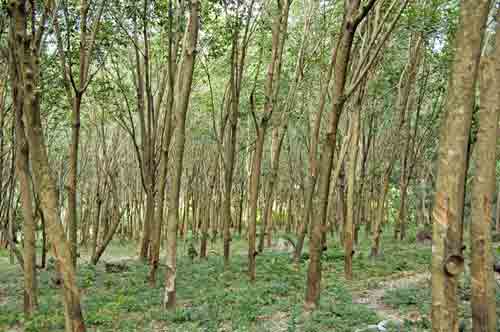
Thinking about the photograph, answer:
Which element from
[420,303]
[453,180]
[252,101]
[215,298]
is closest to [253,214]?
[215,298]

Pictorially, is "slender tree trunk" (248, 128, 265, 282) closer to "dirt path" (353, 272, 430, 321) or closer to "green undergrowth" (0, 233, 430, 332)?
"green undergrowth" (0, 233, 430, 332)

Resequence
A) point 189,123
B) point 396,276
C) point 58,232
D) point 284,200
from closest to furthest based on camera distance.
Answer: point 58,232
point 396,276
point 189,123
point 284,200

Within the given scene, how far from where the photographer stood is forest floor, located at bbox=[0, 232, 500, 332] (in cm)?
662

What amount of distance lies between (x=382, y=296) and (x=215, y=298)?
2946mm

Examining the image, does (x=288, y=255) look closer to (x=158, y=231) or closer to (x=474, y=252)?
(x=158, y=231)

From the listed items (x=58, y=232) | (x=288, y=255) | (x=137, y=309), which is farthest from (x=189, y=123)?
(x=58, y=232)

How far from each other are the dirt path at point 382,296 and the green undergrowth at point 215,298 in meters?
0.24

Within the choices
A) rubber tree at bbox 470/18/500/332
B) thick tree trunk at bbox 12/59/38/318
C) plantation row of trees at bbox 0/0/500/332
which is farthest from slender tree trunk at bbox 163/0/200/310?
rubber tree at bbox 470/18/500/332

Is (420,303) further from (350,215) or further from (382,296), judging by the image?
(350,215)

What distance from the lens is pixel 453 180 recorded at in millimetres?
3422

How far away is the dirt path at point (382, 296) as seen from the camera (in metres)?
6.99

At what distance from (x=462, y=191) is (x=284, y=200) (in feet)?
109

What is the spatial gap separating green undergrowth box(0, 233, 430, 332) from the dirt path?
0.24 meters

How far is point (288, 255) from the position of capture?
48.5 feet
